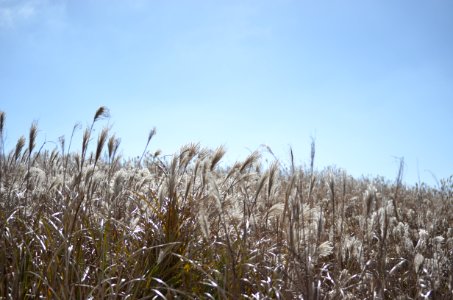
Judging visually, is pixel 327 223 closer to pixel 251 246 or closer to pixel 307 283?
pixel 251 246

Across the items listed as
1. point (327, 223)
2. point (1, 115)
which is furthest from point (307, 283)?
point (327, 223)

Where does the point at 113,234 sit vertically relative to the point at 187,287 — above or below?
above

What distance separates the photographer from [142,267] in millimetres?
2680

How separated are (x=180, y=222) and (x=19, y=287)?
1183 mm

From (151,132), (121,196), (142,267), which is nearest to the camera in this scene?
(142,267)

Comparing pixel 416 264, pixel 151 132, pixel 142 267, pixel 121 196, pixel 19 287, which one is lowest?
pixel 19 287

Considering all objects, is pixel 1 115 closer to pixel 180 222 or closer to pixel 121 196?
pixel 121 196

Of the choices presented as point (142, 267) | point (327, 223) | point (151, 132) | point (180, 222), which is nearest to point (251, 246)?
point (180, 222)

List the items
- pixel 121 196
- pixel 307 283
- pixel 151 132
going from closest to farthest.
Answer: pixel 307 283 → pixel 151 132 → pixel 121 196

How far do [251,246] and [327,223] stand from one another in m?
2.50

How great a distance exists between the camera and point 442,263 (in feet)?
11.0

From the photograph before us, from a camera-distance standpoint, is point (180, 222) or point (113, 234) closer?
point (180, 222)

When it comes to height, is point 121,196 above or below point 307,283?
above

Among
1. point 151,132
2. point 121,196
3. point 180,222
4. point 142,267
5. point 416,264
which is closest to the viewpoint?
point 416,264
